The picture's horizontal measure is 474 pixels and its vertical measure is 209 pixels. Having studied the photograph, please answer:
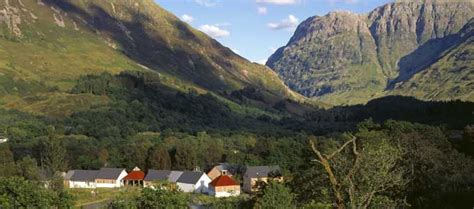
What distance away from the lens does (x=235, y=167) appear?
422 feet

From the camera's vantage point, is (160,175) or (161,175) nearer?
(161,175)

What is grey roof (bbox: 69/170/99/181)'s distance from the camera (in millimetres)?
130625

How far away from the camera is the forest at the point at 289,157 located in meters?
20.8

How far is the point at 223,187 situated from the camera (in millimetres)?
109812

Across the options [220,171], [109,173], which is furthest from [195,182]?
[109,173]

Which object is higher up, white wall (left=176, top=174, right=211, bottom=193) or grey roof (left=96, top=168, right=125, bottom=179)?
grey roof (left=96, top=168, right=125, bottom=179)

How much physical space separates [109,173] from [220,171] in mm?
27270

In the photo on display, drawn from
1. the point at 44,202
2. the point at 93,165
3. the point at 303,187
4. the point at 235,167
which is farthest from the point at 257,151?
the point at 44,202

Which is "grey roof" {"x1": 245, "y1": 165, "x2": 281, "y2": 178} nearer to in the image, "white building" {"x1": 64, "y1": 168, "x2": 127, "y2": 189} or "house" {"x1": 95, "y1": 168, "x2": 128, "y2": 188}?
"house" {"x1": 95, "y1": 168, "x2": 128, "y2": 188}

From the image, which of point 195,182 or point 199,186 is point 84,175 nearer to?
point 195,182

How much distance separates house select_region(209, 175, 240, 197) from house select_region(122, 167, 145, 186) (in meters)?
24.0

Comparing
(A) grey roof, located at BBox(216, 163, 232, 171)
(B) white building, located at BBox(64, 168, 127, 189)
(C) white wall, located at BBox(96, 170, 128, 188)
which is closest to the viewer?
(A) grey roof, located at BBox(216, 163, 232, 171)

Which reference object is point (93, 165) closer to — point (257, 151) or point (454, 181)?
point (257, 151)

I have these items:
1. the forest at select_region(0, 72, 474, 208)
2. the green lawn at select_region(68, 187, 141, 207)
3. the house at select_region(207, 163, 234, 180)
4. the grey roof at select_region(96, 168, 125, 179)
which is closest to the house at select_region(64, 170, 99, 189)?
the grey roof at select_region(96, 168, 125, 179)
